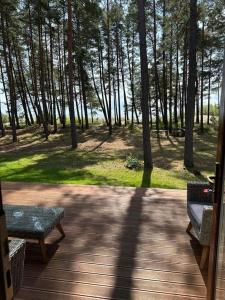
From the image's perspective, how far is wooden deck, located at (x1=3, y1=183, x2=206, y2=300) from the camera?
2.17m

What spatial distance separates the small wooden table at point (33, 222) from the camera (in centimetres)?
248

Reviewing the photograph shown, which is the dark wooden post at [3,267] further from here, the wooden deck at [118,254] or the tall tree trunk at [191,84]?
the tall tree trunk at [191,84]

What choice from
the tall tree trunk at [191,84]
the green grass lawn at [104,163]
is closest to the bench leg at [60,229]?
the green grass lawn at [104,163]

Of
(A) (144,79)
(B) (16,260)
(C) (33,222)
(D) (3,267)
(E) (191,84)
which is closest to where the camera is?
(D) (3,267)

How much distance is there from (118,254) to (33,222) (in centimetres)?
83

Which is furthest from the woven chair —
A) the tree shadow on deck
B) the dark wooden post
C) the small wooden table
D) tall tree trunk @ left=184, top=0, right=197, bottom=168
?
tall tree trunk @ left=184, top=0, right=197, bottom=168

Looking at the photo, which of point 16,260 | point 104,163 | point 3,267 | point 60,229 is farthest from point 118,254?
point 104,163

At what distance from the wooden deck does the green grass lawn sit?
1310 millimetres

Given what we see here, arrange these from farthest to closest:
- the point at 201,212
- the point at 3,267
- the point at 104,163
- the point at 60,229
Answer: the point at 104,163
the point at 60,229
the point at 201,212
the point at 3,267

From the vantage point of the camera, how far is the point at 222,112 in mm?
1243

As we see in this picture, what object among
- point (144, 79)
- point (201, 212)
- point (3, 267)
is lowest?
point (201, 212)

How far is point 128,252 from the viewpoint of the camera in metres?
2.70

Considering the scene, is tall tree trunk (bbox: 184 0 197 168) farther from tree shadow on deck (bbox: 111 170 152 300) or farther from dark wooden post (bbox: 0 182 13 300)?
dark wooden post (bbox: 0 182 13 300)

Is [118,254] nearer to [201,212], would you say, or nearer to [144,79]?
[201,212]
